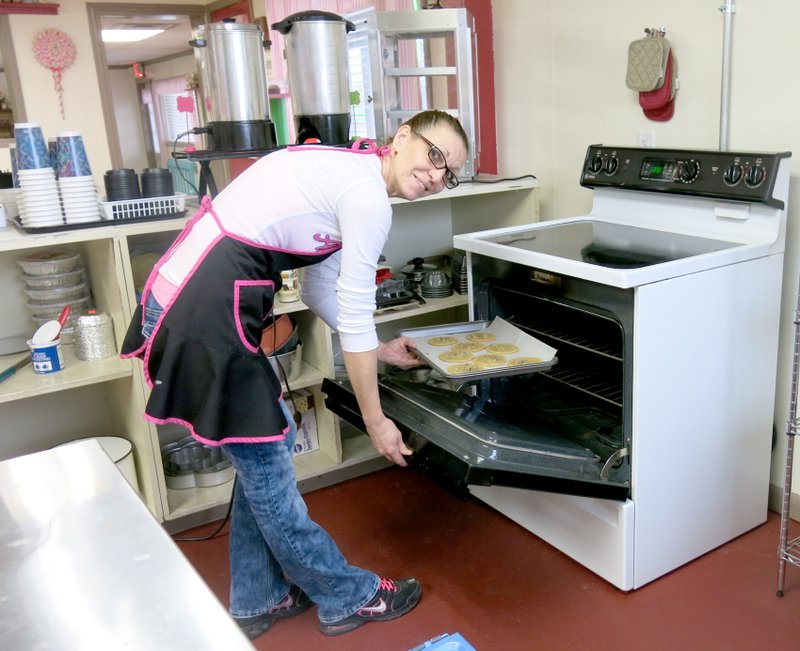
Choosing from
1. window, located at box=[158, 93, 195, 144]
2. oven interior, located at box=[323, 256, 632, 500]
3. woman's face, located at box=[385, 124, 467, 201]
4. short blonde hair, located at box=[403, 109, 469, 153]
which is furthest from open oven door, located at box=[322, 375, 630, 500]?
window, located at box=[158, 93, 195, 144]

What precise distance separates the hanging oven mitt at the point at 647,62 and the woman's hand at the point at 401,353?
1.05 metres

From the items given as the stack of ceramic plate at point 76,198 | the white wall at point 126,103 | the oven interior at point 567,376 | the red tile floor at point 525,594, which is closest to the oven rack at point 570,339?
the oven interior at point 567,376

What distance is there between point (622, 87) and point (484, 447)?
4.42ft

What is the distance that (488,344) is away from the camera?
1999 mm

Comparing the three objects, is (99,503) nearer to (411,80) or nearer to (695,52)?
(695,52)

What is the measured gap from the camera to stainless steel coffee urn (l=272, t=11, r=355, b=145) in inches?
88.7

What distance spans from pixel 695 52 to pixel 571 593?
155 centimetres

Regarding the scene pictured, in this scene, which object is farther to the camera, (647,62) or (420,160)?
(647,62)

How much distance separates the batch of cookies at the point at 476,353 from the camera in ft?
5.94

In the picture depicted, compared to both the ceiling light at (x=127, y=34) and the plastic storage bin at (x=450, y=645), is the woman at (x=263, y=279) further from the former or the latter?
the ceiling light at (x=127, y=34)

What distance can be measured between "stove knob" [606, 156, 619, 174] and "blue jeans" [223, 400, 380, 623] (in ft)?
4.04

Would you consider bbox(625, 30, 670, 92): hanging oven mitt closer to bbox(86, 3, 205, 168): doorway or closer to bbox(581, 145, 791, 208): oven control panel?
bbox(581, 145, 791, 208): oven control panel

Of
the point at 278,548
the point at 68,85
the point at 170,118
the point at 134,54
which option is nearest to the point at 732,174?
the point at 278,548

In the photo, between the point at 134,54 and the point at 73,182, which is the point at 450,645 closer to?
the point at 73,182
